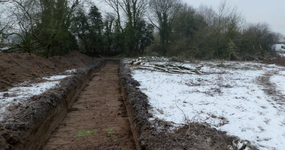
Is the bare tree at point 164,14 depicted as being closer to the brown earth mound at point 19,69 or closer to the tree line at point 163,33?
the tree line at point 163,33

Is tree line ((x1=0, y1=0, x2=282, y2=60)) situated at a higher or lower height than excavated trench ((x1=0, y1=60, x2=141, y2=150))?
higher

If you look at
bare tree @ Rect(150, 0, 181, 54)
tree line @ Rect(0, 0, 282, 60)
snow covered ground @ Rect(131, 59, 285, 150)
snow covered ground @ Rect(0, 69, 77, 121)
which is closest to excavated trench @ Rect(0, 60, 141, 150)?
snow covered ground @ Rect(0, 69, 77, 121)

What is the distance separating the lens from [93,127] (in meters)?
4.23

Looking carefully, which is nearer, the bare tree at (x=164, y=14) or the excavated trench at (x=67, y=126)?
the excavated trench at (x=67, y=126)

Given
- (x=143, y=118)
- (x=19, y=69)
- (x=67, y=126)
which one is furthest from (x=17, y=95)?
(x=143, y=118)

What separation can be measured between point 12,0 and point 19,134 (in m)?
8.35

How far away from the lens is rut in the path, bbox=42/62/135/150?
347cm

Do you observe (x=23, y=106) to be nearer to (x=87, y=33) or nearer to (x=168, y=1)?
(x=87, y=33)

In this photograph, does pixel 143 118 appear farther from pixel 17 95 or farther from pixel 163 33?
pixel 163 33

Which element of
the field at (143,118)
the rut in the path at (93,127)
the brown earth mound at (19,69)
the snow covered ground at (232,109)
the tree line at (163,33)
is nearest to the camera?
the field at (143,118)

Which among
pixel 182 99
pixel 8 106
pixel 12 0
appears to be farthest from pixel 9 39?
pixel 182 99

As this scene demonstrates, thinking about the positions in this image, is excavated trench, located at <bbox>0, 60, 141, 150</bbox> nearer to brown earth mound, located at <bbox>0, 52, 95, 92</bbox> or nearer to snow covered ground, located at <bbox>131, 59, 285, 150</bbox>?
snow covered ground, located at <bbox>131, 59, 285, 150</bbox>

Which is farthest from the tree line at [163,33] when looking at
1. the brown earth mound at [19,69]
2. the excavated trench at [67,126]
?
the excavated trench at [67,126]

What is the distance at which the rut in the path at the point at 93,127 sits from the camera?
3.47m
